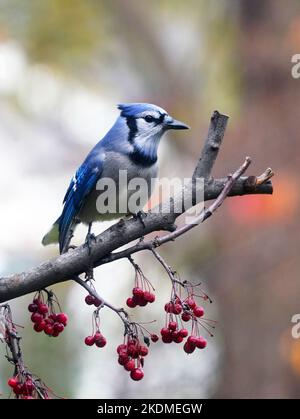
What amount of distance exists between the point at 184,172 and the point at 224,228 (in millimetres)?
595

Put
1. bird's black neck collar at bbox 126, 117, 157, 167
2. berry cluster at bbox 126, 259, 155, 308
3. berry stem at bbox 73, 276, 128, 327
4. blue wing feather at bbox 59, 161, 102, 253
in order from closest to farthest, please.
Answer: berry stem at bbox 73, 276, 128, 327
berry cluster at bbox 126, 259, 155, 308
blue wing feather at bbox 59, 161, 102, 253
bird's black neck collar at bbox 126, 117, 157, 167

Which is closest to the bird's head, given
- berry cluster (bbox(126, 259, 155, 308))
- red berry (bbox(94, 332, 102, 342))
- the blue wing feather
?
the blue wing feather

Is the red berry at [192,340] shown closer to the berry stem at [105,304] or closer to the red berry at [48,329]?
the berry stem at [105,304]

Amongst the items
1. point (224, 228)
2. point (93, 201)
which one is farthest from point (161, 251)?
point (93, 201)

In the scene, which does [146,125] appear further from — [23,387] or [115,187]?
[23,387]

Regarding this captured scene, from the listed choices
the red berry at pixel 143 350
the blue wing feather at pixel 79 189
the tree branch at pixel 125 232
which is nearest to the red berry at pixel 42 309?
the tree branch at pixel 125 232

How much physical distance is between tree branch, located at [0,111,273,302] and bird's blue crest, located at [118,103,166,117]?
1071mm

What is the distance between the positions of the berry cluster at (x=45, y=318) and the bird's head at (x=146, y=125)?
1228 millimetres

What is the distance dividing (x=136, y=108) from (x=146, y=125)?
0.09 meters

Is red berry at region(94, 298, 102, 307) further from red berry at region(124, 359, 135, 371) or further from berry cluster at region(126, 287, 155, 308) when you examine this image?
red berry at region(124, 359, 135, 371)

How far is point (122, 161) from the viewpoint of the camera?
362cm

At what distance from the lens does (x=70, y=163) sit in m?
7.34

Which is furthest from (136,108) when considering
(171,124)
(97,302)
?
(97,302)

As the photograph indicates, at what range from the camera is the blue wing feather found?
3.48 meters
